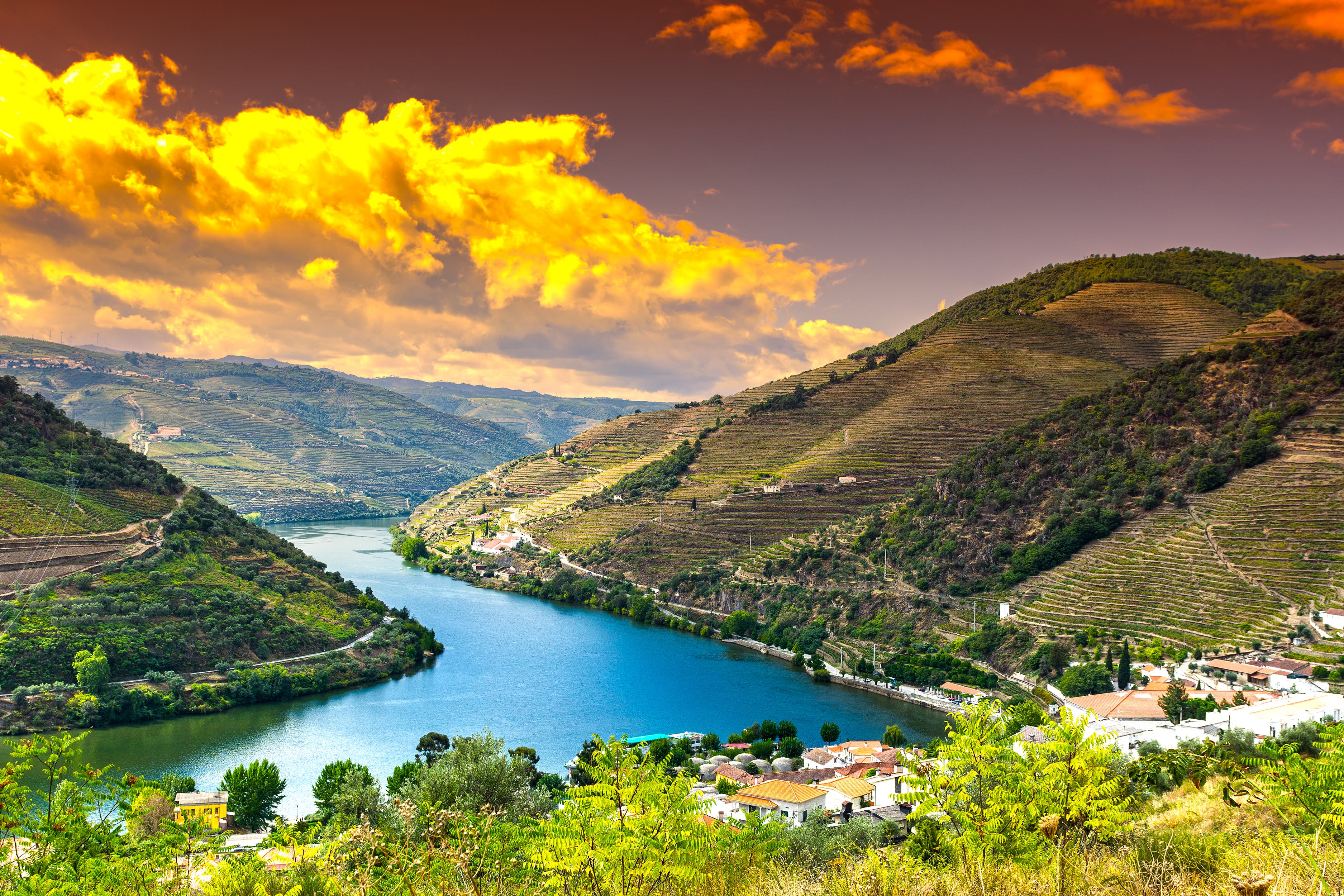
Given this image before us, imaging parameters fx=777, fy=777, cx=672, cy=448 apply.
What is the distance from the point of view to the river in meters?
30.8

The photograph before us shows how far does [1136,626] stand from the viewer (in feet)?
115

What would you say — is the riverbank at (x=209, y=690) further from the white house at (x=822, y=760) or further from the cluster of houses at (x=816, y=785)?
the white house at (x=822, y=760)

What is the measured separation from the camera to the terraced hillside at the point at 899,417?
6406cm

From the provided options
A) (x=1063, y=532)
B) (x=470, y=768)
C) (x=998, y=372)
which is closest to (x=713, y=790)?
(x=470, y=768)

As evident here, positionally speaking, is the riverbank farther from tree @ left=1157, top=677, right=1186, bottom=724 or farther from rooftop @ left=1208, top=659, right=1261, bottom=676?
rooftop @ left=1208, top=659, right=1261, bottom=676

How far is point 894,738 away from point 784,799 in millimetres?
9885

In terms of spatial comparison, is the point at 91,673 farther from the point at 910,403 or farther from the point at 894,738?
the point at 910,403

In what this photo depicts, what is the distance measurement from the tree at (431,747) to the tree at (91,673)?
13.5 meters

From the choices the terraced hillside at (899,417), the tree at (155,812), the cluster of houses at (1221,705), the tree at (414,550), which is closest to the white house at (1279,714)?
the cluster of houses at (1221,705)

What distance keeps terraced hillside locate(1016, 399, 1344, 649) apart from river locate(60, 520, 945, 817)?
998 cm

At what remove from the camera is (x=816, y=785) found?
25.7 m

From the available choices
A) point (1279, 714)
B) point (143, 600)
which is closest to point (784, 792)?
point (1279, 714)

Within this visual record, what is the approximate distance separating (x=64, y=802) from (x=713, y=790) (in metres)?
21.4

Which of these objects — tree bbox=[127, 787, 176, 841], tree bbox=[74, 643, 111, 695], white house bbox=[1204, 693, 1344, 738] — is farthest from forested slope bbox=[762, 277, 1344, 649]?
tree bbox=[74, 643, 111, 695]
